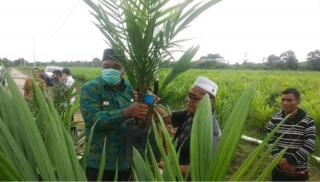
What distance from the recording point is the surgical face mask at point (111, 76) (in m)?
2.52

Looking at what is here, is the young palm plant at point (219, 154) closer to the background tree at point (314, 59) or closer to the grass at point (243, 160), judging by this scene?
the grass at point (243, 160)

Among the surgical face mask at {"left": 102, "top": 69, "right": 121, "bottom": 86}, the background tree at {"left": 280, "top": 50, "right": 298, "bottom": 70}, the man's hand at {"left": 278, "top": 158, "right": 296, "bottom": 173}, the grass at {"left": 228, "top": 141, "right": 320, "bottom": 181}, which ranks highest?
the surgical face mask at {"left": 102, "top": 69, "right": 121, "bottom": 86}

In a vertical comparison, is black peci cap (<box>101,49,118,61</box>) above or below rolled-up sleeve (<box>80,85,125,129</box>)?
above

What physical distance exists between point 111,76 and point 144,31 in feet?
2.95

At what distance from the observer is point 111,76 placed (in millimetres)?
2535

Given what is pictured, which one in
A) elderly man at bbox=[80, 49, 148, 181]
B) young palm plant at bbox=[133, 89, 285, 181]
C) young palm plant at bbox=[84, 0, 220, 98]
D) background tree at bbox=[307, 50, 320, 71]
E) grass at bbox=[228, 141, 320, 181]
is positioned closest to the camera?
young palm plant at bbox=[133, 89, 285, 181]

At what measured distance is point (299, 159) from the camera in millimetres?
3783

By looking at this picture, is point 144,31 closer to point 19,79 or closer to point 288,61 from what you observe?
point 19,79

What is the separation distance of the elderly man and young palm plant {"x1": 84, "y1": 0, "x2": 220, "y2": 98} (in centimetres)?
68

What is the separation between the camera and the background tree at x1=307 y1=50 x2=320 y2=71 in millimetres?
49562

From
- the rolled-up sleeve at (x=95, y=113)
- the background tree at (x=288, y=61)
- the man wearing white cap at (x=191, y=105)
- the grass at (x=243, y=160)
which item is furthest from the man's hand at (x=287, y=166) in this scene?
the background tree at (x=288, y=61)

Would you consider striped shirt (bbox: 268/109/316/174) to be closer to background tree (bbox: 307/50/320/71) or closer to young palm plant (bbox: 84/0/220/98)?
young palm plant (bbox: 84/0/220/98)

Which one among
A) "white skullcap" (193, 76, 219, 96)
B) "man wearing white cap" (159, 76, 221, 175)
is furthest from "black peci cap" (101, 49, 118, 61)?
"white skullcap" (193, 76, 219, 96)

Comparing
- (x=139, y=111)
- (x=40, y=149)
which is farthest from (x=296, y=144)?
(x=40, y=149)
